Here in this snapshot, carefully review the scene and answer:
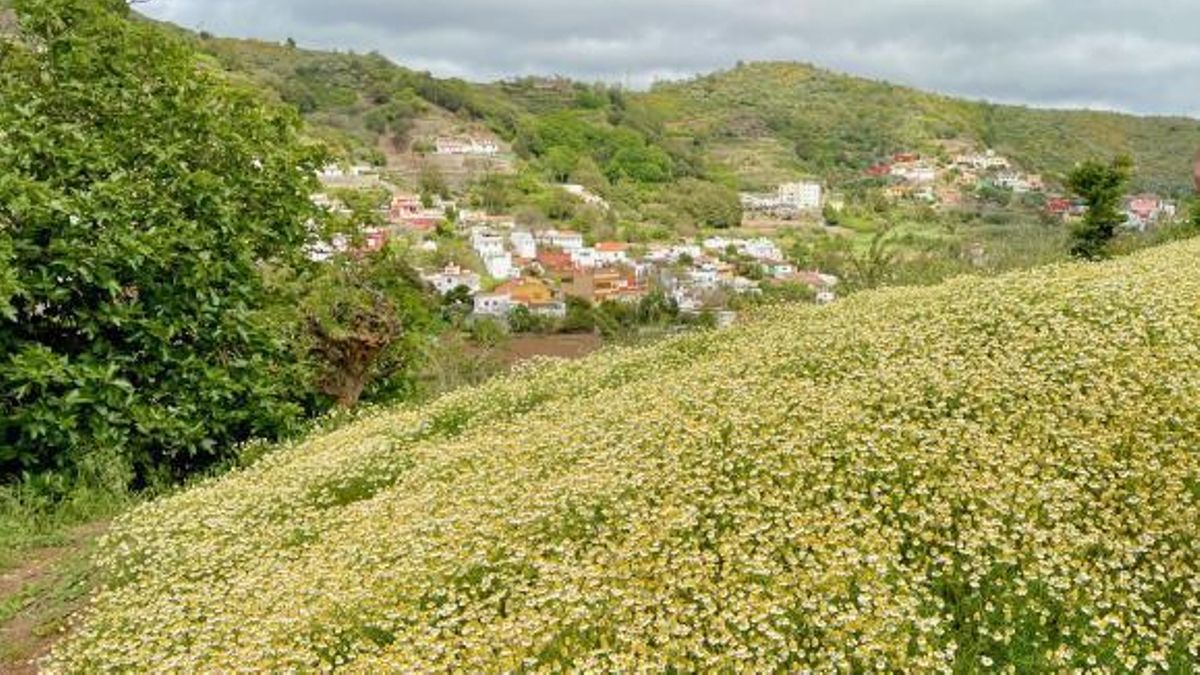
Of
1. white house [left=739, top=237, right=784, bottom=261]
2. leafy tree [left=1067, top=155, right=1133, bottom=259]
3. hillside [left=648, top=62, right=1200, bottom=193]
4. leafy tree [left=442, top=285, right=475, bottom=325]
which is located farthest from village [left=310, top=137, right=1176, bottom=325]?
hillside [left=648, top=62, right=1200, bottom=193]

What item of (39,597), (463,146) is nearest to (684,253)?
(463,146)

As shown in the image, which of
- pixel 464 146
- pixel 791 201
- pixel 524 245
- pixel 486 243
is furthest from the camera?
pixel 464 146

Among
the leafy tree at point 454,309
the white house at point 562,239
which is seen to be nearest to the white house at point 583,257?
the white house at point 562,239

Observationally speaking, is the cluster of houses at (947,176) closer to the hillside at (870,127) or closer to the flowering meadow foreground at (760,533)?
the hillside at (870,127)

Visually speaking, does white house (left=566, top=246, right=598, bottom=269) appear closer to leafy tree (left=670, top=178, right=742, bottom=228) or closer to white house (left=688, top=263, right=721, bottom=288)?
white house (left=688, top=263, right=721, bottom=288)

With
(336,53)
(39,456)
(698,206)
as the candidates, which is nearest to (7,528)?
(39,456)

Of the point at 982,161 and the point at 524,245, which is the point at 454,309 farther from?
the point at 982,161
